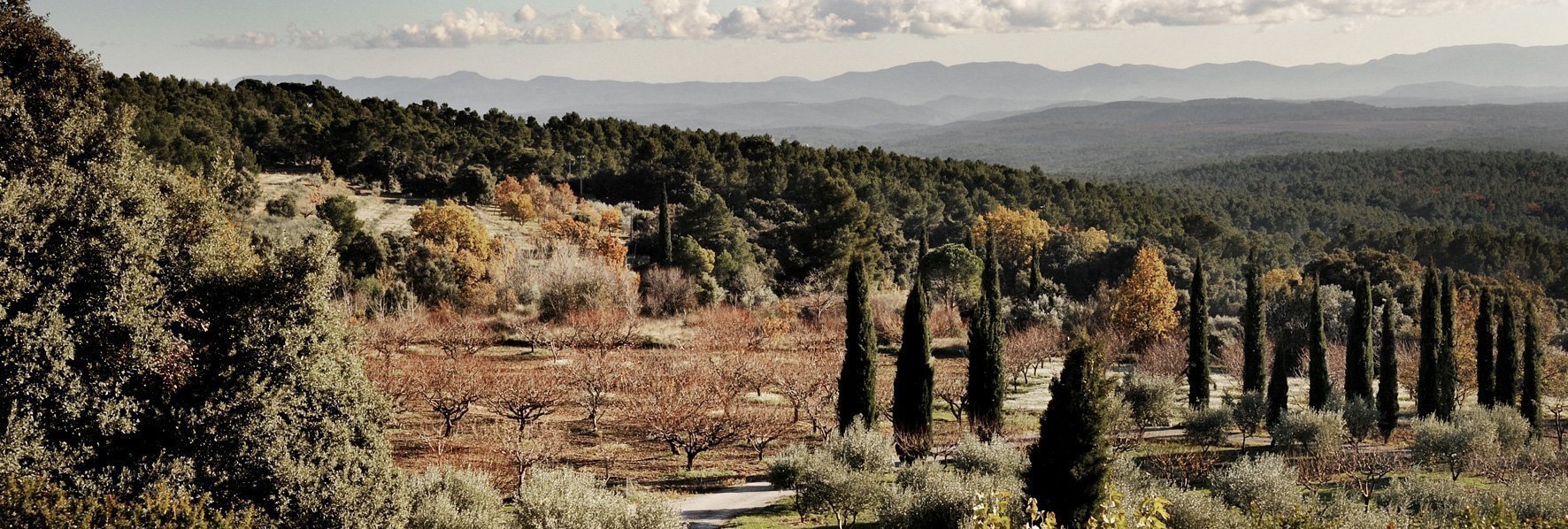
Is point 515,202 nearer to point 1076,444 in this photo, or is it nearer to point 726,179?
point 726,179

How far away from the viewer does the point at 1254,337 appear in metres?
30.6

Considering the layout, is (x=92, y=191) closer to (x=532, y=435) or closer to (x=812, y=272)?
(x=532, y=435)

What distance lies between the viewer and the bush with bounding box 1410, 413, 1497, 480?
20844mm

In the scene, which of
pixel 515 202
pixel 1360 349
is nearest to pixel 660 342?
pixel 515 202

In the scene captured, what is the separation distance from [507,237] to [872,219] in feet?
68.6

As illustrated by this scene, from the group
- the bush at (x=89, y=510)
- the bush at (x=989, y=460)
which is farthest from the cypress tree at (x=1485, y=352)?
the bush at (x=89, y=510)

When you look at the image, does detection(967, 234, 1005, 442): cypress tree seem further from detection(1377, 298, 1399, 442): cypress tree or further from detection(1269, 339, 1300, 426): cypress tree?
detection(1377, 298, 1399, 442): cypress tree

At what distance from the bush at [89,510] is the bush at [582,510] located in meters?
3.33

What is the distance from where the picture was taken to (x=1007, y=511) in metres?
14.7

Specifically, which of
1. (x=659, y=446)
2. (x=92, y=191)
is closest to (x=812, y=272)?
(x=659, y=446)

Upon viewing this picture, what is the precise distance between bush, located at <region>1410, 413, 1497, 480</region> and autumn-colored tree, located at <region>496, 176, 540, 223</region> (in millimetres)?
41884

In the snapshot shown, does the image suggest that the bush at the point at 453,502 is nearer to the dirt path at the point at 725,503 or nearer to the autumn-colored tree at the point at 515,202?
the dirt path at the point at 725,503

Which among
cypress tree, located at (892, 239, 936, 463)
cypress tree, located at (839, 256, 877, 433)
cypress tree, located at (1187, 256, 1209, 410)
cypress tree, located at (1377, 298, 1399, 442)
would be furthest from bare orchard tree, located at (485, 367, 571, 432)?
cypress tree, located at (1377, 298, 1399, 442)

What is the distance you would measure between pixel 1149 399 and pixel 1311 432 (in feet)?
17.5
